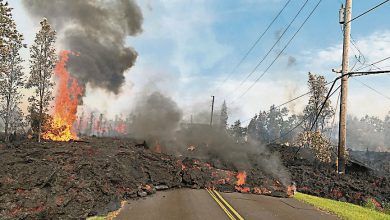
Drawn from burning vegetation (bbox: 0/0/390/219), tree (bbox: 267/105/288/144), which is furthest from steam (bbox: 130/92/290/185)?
tree (bbox: 267/105/288/144)

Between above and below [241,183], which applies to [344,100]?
above

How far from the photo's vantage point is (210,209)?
12.3 m

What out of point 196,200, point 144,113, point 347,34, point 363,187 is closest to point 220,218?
point 196,200

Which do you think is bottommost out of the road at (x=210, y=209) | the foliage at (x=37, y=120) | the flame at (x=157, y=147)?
the road at (x=210, y=209)

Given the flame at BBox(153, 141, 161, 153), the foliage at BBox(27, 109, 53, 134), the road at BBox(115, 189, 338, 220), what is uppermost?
the foliage at BBox(27, 109, 53, 134)

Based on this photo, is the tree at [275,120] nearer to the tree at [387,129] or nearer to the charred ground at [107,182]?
the tree at [387,129]

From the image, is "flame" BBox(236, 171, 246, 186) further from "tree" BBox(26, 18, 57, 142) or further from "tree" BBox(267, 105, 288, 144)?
"tree" BBox(267, 105, 288, 144)

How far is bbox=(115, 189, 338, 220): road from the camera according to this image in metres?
11.1

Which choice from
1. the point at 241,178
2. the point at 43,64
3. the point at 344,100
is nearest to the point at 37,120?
the point at 43,64

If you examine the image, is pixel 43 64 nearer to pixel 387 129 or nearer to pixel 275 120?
pixel 275 120

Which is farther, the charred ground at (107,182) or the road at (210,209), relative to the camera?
the charred ground at (107,182)

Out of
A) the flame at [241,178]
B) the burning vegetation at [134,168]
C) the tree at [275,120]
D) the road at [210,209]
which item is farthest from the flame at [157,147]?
the tree at [275,120]

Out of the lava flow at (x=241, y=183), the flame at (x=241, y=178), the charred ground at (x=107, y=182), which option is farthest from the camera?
the flame at (x=241, y=178)

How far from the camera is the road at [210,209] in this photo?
1111 centimetres
